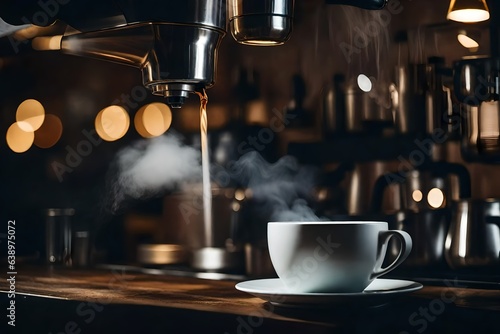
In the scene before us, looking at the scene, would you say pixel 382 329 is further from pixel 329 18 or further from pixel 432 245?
pixel 329 18

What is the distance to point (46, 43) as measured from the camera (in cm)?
186

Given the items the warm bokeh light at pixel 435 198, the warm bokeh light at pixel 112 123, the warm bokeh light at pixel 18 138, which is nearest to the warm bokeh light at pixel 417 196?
the warm bokeh light at pixel 435 198

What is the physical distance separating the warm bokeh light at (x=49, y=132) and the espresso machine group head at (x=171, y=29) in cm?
69

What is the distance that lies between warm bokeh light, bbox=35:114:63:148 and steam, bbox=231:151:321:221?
1.82ft

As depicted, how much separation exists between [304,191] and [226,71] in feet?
1.05

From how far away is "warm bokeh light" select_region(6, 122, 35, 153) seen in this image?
6.45ft

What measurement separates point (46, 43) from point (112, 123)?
0.26m

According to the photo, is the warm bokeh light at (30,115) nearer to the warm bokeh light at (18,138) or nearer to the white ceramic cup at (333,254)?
the warm bokeh light at (18,138)

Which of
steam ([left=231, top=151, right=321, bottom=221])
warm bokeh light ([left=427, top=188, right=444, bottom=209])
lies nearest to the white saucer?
warm bokeh light ([left=427, top=188, right=444, bottom=209])

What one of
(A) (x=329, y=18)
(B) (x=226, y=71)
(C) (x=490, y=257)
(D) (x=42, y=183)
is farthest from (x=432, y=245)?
(D) (x=42, y=183)

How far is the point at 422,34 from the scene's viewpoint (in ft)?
A: 4.35

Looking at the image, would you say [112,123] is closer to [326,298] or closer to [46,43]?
[46,43]

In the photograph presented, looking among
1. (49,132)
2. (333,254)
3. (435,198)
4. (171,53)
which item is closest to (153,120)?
(49,132)

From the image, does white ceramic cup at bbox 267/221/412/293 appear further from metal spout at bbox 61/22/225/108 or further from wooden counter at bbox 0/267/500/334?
metal spout at bbox 61/22/225/108
